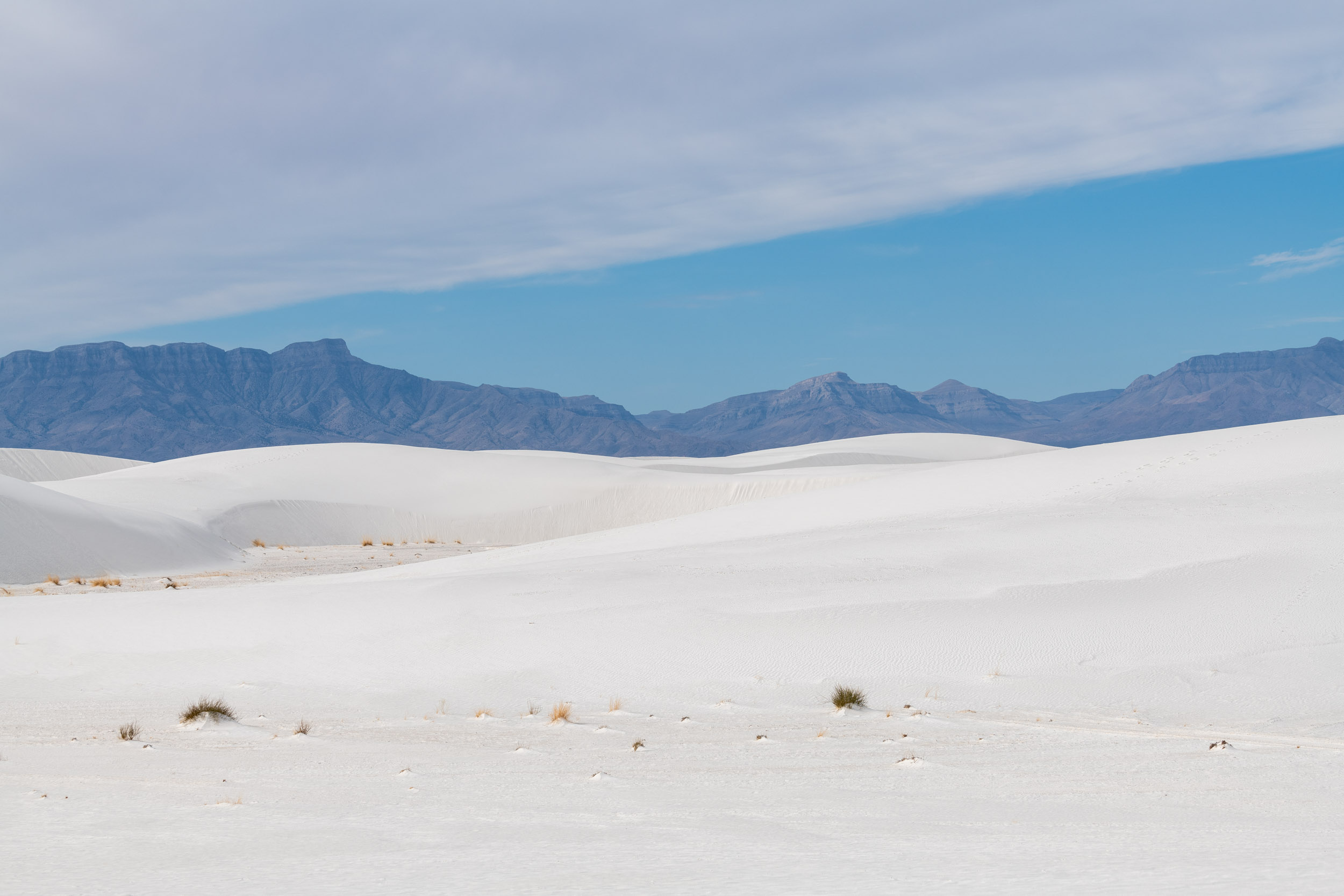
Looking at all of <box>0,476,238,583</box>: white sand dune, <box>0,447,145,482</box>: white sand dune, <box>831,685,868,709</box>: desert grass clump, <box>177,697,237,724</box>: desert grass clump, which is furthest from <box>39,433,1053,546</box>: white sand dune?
<box>831,685,868,709</box>: desert grass clump

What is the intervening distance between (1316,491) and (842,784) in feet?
39.8

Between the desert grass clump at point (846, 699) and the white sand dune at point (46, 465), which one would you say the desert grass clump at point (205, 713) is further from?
the white sand dune at point (46, 465)

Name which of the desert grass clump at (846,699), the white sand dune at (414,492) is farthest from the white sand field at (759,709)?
the white sand dune at (414,492)

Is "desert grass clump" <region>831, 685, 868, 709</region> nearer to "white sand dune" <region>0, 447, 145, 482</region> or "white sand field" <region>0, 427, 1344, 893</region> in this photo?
"white sand field" <region>0, 427, 1344, 893</region>

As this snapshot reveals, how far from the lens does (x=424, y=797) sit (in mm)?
5418

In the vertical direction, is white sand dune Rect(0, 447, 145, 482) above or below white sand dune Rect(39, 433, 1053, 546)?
above

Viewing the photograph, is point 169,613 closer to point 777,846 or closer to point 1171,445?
point 777,846

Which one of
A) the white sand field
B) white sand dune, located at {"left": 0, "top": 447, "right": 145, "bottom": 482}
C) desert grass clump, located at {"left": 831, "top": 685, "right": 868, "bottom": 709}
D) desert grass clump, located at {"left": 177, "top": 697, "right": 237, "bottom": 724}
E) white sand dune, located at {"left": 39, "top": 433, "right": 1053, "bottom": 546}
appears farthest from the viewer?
white sand dune, located at {"left": 0, "top": 447, "right": 145, "bottom": 482}

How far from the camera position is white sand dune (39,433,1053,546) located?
120 ft

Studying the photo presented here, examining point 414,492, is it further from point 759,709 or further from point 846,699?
point 846,699

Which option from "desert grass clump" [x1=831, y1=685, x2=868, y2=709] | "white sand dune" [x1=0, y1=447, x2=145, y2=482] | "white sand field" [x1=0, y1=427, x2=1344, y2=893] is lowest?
"desert grass clump" [x1=831, y1=685, x2=868, y2=709]

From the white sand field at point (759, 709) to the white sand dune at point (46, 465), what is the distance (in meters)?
52.8

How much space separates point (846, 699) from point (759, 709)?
65 centimetres

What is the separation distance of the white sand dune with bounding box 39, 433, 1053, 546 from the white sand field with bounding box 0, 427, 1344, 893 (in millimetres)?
18678
